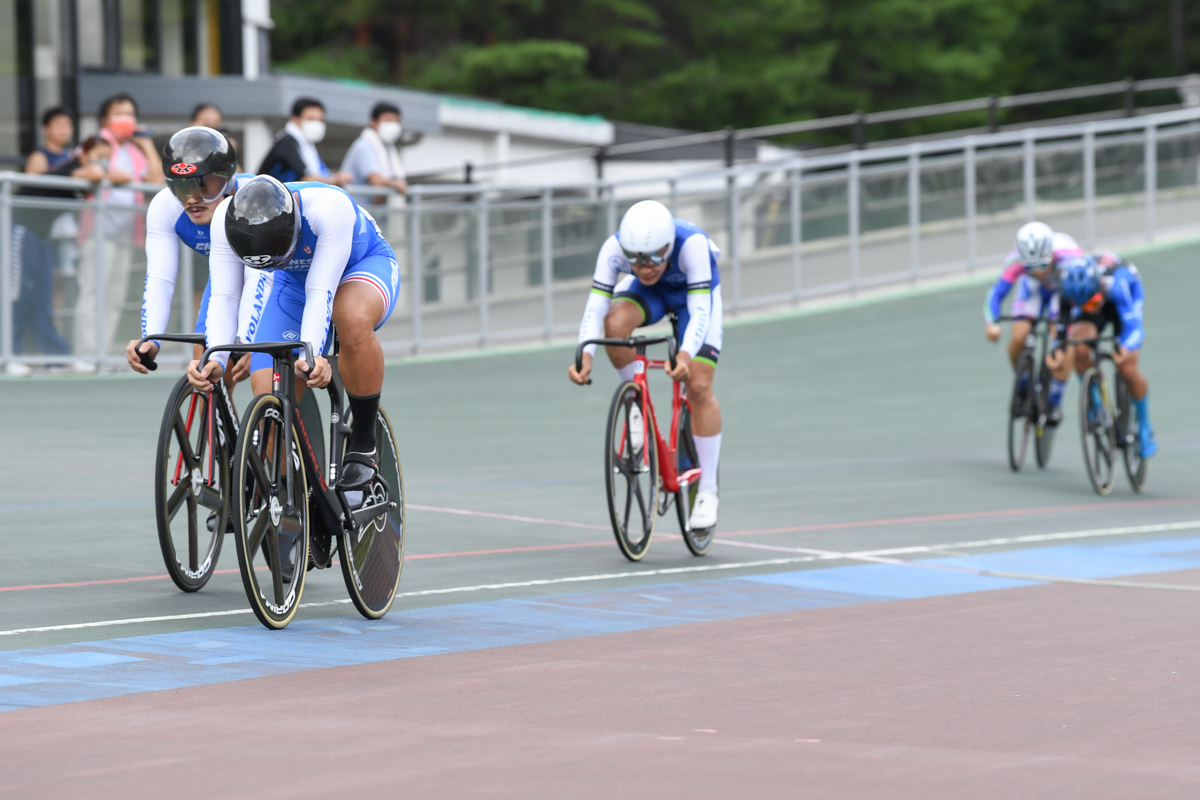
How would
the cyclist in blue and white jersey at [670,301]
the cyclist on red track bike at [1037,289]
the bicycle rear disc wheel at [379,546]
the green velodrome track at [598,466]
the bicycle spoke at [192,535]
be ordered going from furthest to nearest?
the cyclist on red track bike at [1037,289], the cyclist in blue and white jersey at [670,301], the green velodrome track at [598,466], the bicycle spoke at [192,535], the bicycle rear disc wheel at [379,546]

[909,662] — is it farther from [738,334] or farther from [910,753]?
[738,334]

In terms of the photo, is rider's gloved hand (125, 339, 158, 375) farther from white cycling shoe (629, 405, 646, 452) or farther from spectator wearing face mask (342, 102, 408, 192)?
spectator wearing face mask (342, 102, 408, 192)

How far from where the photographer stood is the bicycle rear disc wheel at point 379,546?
6219mm

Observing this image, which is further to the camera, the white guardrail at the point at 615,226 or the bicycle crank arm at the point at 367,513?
the white guardrail at the point at 615,226

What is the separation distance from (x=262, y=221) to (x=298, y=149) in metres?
7.90

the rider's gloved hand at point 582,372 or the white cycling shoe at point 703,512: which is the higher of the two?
the rider's gloved hand at point 582,372

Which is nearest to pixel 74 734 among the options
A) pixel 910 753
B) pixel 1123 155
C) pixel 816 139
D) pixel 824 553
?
pixel 910 753

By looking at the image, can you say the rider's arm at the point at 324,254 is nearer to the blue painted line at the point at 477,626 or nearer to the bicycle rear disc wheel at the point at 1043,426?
the blue painted line at the point at 477,626

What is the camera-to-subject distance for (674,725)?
4.80m

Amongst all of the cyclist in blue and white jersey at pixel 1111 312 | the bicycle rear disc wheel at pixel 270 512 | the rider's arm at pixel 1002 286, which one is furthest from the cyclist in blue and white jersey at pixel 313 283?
the rider's arm at pixel 1002 286

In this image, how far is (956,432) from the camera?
14.7m

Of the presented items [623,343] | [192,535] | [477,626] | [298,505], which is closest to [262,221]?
[298,505]

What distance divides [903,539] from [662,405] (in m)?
5.22

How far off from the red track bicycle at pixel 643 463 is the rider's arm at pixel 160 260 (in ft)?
6.32
